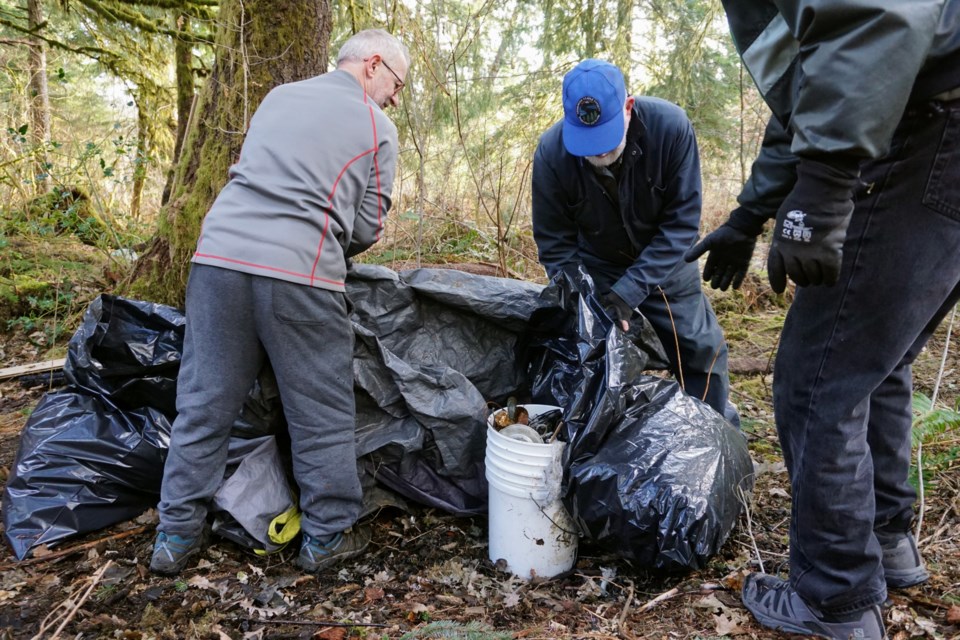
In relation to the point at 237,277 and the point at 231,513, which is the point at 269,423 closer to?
the point at 231,513

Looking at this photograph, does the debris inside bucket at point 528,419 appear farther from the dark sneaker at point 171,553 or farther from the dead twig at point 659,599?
the dark sneaker at point 171,553

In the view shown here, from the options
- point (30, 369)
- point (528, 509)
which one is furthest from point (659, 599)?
point (30, 369)

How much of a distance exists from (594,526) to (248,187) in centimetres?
165

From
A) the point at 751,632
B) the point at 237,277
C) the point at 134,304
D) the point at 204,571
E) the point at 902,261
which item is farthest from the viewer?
the point at 134,304

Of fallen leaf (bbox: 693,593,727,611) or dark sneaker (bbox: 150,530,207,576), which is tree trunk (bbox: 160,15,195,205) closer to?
dark sneaker (bbox: 150,530,207,576)

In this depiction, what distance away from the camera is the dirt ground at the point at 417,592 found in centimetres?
191

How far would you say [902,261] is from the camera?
1.41 meters

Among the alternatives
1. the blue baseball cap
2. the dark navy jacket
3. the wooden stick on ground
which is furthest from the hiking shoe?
the wooden stick on ground

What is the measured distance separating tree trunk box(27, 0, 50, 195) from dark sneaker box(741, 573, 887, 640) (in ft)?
18.4

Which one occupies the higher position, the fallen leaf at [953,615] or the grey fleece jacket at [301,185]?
the grey fleece jacket at [301,185]

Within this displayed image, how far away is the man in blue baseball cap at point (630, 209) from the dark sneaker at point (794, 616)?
3.48 feet

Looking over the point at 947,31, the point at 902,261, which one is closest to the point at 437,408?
the point at 902,261

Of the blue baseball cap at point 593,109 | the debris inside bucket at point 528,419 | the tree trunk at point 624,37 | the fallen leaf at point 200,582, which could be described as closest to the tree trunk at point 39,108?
the fallen leaf at point 200,582

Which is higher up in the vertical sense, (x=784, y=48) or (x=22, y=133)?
(x=784, y=48)
